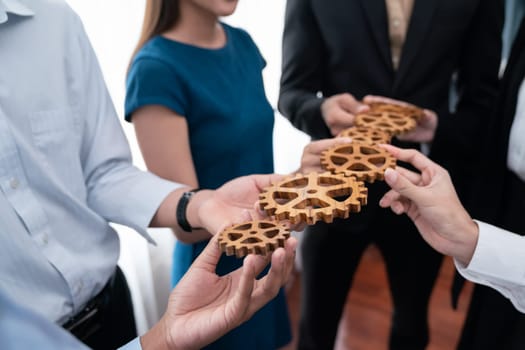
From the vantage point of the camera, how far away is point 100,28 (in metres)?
1.24

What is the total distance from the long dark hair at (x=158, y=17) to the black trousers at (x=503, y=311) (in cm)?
96

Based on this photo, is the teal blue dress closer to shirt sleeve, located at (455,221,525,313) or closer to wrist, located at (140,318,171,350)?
wrist, located at (140,318,171,350)

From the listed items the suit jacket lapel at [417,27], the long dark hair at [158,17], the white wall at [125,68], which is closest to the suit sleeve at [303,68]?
the suit jacket lapel at [417,27]

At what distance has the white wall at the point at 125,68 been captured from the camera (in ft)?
4.11

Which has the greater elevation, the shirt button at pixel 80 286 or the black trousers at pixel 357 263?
the shirt button at pixel 80 286

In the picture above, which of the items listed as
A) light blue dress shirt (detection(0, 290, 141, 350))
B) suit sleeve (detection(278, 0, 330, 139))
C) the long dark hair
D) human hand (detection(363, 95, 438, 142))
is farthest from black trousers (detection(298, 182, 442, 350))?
light blue dress shirt (detection(0, 290, 141, 350))

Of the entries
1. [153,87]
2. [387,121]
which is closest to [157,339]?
[153,87]

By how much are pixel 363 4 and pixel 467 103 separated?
1.44ft

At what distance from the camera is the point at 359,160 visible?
0.87 metres

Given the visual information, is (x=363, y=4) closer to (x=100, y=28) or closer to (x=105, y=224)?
(x=100, y=28)

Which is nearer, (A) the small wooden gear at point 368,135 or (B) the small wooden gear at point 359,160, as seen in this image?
(B) the small wooden gear at point 359,160

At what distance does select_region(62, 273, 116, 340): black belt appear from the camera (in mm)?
775

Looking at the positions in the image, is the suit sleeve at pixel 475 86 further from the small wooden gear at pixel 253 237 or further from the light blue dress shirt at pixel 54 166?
the light blue dress shirt at pixel 54 166

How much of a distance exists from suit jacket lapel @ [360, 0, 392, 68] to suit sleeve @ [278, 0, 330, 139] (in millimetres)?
165
